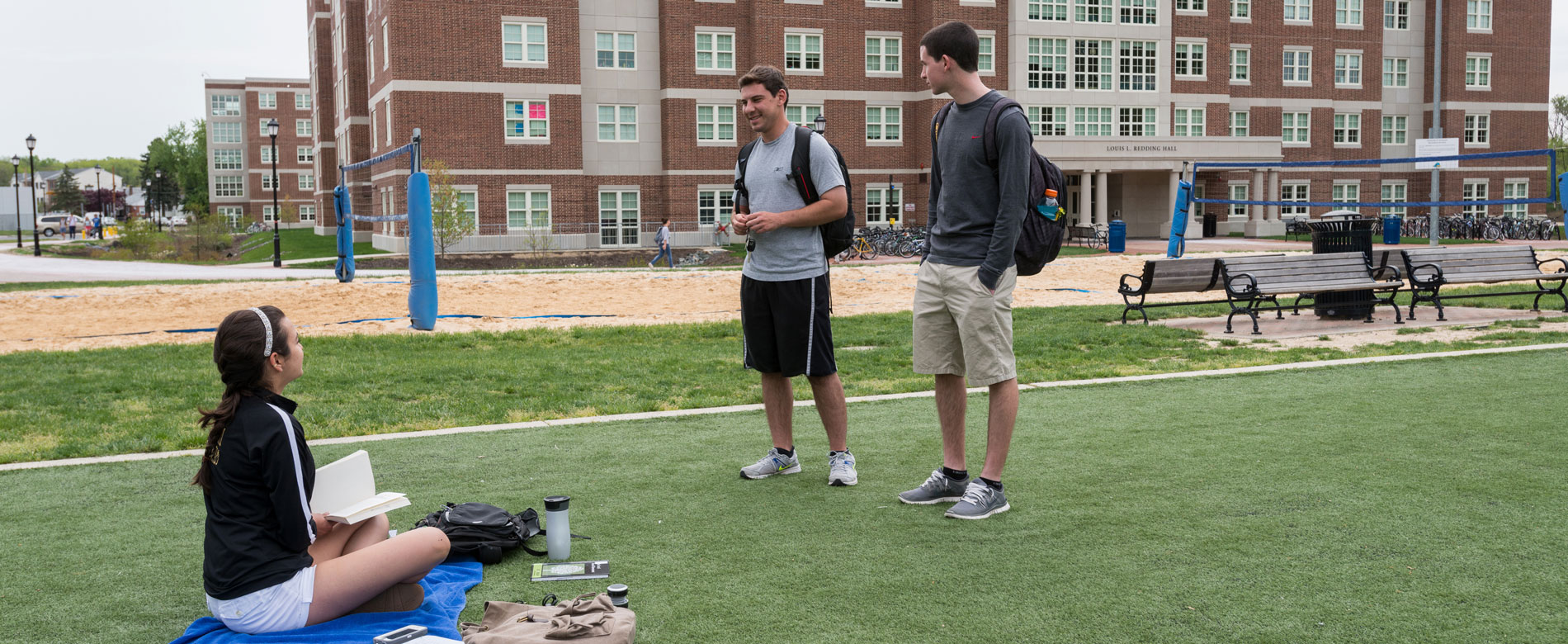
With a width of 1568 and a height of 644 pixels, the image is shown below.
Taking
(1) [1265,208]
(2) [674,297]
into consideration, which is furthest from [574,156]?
(1) [1265,208]

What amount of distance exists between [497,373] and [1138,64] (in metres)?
44.6

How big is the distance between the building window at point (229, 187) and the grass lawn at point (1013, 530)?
106 metres

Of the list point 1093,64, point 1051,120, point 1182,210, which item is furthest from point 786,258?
point 1093,64

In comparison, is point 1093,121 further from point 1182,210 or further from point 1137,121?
point 1182,210

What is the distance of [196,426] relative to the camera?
7.82m

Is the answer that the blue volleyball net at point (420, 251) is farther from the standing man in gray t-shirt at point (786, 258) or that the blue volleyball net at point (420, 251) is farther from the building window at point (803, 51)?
the building window at point (803, 51)

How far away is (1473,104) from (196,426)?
62.7 meters

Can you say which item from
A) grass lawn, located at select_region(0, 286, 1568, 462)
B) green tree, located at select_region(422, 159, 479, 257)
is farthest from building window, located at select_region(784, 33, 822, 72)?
grass lawn, located at select_region(0, 286, 1568, 462)

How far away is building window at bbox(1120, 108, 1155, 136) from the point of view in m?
49.8

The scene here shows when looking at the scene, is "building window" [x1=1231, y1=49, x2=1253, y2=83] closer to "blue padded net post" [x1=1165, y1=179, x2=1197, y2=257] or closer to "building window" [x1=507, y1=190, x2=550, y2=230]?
"building window" [x1=507, y1=190, x2=550, y2=230]

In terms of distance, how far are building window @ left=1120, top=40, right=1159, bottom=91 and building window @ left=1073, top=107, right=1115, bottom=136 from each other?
147cm

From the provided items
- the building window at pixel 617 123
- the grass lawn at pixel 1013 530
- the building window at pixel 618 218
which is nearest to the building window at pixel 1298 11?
the building window at pixel 617 123

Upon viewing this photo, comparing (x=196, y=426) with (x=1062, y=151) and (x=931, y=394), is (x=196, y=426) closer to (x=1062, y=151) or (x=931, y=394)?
(x=931, y=394)

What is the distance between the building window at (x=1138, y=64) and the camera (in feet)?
163
